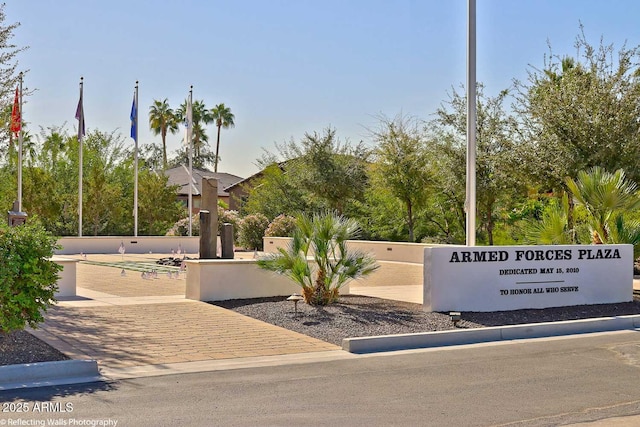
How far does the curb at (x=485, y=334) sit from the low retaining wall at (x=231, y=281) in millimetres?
4942

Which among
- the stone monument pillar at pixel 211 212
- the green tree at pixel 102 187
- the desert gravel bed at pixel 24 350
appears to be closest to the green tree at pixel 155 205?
the green tree at pixel 102 187

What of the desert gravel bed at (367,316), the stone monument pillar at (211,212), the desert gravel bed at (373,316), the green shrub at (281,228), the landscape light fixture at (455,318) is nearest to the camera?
the desert gravel bed at (367,316)

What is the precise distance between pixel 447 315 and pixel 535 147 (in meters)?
11.4

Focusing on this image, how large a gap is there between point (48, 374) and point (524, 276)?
9304 mm

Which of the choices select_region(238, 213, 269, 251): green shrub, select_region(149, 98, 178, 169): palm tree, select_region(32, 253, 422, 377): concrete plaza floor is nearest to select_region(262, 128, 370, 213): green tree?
select_region(238, 213, 269, 251): green shrub

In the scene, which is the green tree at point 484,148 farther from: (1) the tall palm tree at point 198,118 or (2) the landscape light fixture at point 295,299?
(1) the tall palm tree at point 198,118

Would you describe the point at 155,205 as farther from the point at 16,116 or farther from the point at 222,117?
the point at 222,117

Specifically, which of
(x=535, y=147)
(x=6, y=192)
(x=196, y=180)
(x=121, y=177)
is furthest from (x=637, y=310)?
(x=196, y=180)

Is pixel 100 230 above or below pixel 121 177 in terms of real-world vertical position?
below

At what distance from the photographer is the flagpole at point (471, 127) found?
1512 centimetres

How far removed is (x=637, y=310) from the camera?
601 inches

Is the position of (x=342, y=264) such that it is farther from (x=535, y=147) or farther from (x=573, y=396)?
(x=535, y=147)

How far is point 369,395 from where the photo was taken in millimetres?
8234

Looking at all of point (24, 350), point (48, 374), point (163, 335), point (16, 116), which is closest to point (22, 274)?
point (24, 350)
